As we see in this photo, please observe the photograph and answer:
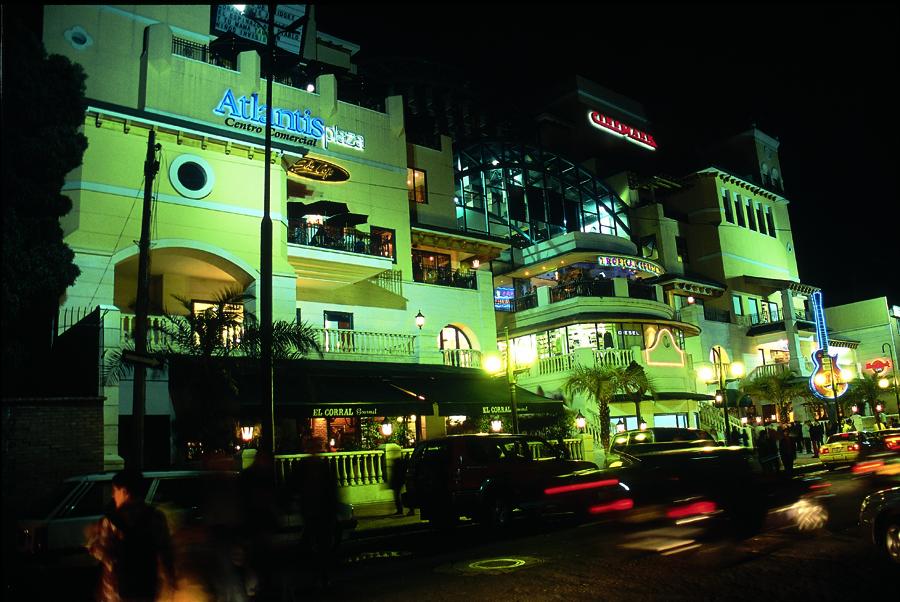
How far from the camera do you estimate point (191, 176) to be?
71.3 ft

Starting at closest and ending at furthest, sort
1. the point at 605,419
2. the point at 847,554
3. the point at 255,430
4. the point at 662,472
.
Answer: the point at 847,554, the point at 662,472, the point at 255,430, the point at 605,419

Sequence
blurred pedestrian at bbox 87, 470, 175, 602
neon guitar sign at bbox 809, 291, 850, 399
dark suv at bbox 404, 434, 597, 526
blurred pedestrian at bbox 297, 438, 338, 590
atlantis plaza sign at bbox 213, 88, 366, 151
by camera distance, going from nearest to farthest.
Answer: blurred pedestrian at bbox 87, 470, 175, 602
blurred pedestrian at bbox 297, 438, 338, 590
dark suv at bbox 404, 434, 597, 526
atlantis plaza sign at bbox 213, 88, 366, 151
neon guitar sign at bbox 809, 291, 850, 399

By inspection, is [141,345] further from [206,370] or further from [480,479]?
[480,479]

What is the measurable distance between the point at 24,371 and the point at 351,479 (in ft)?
27.9

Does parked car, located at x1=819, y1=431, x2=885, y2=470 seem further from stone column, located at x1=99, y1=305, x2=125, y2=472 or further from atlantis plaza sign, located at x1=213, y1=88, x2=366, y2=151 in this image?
stone column, located at x1=99, y1=305, x2=125, y2=472

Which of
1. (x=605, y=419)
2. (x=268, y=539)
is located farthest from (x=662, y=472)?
(x=605, y=419)

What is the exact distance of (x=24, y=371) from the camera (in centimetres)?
1706

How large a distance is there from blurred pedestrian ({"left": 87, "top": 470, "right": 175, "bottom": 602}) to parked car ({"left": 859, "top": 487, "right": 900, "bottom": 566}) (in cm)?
756

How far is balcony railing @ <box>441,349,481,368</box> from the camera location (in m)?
26.6

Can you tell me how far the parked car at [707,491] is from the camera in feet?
39.7

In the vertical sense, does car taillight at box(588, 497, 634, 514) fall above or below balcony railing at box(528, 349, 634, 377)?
below

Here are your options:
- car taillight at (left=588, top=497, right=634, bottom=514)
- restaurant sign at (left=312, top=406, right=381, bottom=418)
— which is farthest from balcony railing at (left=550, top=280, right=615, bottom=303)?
car taillight at (left=588, top=497, right=634, bottom=514)

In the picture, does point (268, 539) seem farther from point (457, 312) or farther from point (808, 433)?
point (808, 433)

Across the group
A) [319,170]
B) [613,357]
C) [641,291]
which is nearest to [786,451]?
[613,357]
